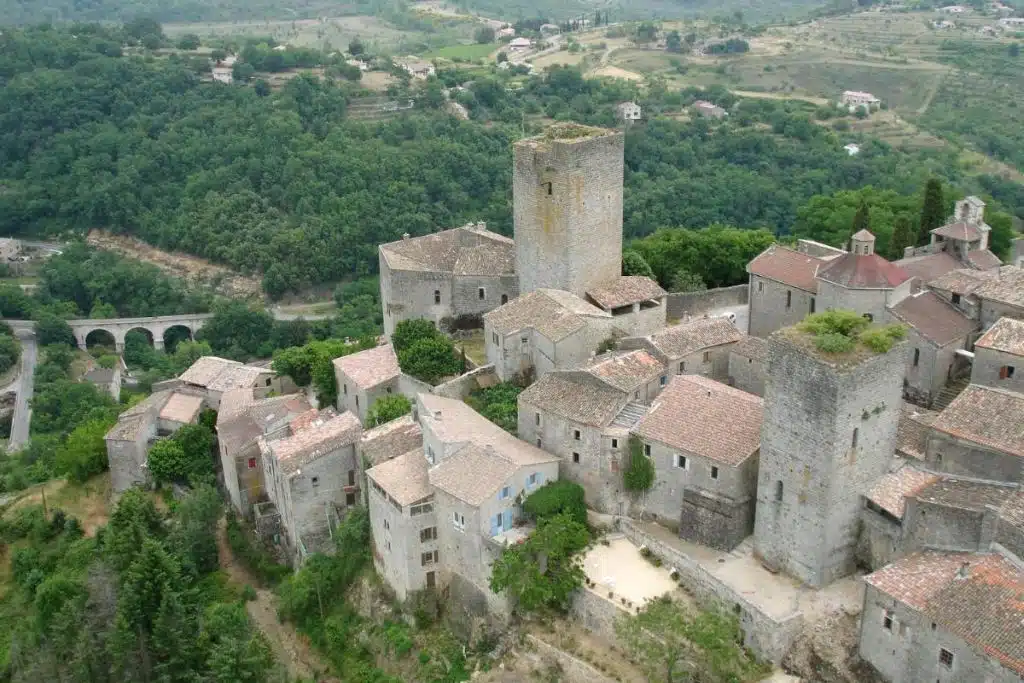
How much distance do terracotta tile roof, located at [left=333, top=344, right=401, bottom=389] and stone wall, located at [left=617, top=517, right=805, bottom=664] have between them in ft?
44.5

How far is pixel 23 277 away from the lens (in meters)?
91.5

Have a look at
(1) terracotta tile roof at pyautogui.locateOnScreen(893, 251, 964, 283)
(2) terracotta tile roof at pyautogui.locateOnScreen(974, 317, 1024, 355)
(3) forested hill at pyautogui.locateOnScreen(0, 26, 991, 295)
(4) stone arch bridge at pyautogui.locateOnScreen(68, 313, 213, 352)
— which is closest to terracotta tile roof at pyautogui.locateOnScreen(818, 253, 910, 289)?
(1) terracotta tile roof at pyautogui.locateOnScreen(893, 251, 964, 283)

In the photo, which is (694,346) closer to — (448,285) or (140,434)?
(448,285)

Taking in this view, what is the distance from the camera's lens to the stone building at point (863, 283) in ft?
109

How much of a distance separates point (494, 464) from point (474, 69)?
8760cm

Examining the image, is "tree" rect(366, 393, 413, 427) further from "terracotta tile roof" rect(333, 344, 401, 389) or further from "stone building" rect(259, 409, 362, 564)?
"terracotta tile roof" rect(333, 344, 401, 389)

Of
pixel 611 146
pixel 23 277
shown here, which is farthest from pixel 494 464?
pixel 23 277

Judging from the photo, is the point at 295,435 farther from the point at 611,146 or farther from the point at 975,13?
the point at 975,13

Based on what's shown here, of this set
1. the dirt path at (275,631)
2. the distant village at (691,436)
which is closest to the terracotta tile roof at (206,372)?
the distant village at (691,436)

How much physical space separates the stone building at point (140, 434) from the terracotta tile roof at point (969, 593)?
97.2ft

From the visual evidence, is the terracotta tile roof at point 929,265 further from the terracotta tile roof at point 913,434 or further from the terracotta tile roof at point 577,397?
the terracotta tile roof at point 577,397

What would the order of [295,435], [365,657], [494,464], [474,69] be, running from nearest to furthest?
1. [494,464]
2. [365,657]
3. [295,435]
4. [474,69]

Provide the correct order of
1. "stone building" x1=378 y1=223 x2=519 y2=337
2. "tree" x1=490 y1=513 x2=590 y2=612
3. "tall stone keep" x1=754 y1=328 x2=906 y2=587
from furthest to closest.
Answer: "stone building" x1=378 y1=223 x2=519 y2=337
"tree" x1=490 y1=513 x2=590 y2=612
"tall stone keep" x1=754 y1=328 x2=906 y2=587

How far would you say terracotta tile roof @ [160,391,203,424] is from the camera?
44.1 meters
